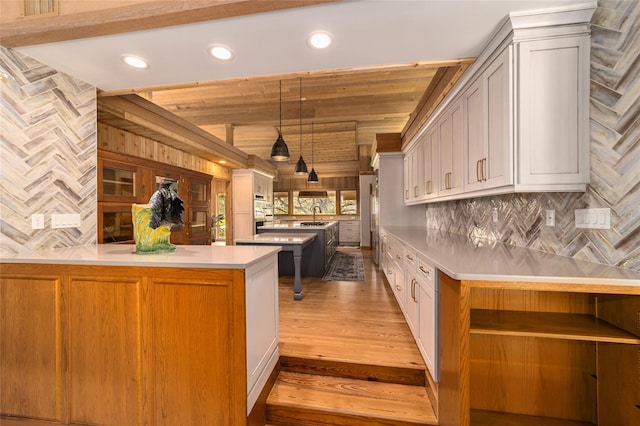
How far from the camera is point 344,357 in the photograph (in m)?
2.10

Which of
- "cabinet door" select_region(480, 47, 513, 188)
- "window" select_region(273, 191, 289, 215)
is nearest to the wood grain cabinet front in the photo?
"cabinet door" select_region(480, 47, 513, 188)

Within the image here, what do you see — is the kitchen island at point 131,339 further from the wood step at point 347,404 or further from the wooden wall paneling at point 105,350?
the wood step at point 347,404

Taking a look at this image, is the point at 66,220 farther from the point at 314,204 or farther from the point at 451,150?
the point at 314,204

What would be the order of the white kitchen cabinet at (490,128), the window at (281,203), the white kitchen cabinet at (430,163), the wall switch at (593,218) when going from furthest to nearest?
1. the window at (281,203)
2. the white kitchen cabinet at (430,163)
3. the white kitchen cabinet at (490,128)
4. the wall switch at (593,218)

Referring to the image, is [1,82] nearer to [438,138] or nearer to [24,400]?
[24,400]

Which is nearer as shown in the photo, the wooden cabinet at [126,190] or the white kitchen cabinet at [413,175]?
the wooden cabinet at [126,190]

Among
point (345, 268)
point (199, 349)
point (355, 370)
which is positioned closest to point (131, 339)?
point (199, 349)

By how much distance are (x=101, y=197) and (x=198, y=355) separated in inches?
82.1

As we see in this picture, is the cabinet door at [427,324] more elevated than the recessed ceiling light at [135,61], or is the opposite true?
the recessed ceiling light at [135,61]

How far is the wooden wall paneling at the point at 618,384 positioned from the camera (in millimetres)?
1136

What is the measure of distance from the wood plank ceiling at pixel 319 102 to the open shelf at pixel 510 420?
2472 mm

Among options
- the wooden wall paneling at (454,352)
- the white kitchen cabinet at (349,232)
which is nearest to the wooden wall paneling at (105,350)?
the wooden wall paneling at (454,352)

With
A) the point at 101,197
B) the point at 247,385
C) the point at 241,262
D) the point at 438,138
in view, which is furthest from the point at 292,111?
the point at 247,385

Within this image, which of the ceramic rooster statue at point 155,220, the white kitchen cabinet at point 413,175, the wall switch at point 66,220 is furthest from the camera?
the white kitchen cabinet at point 413,175
